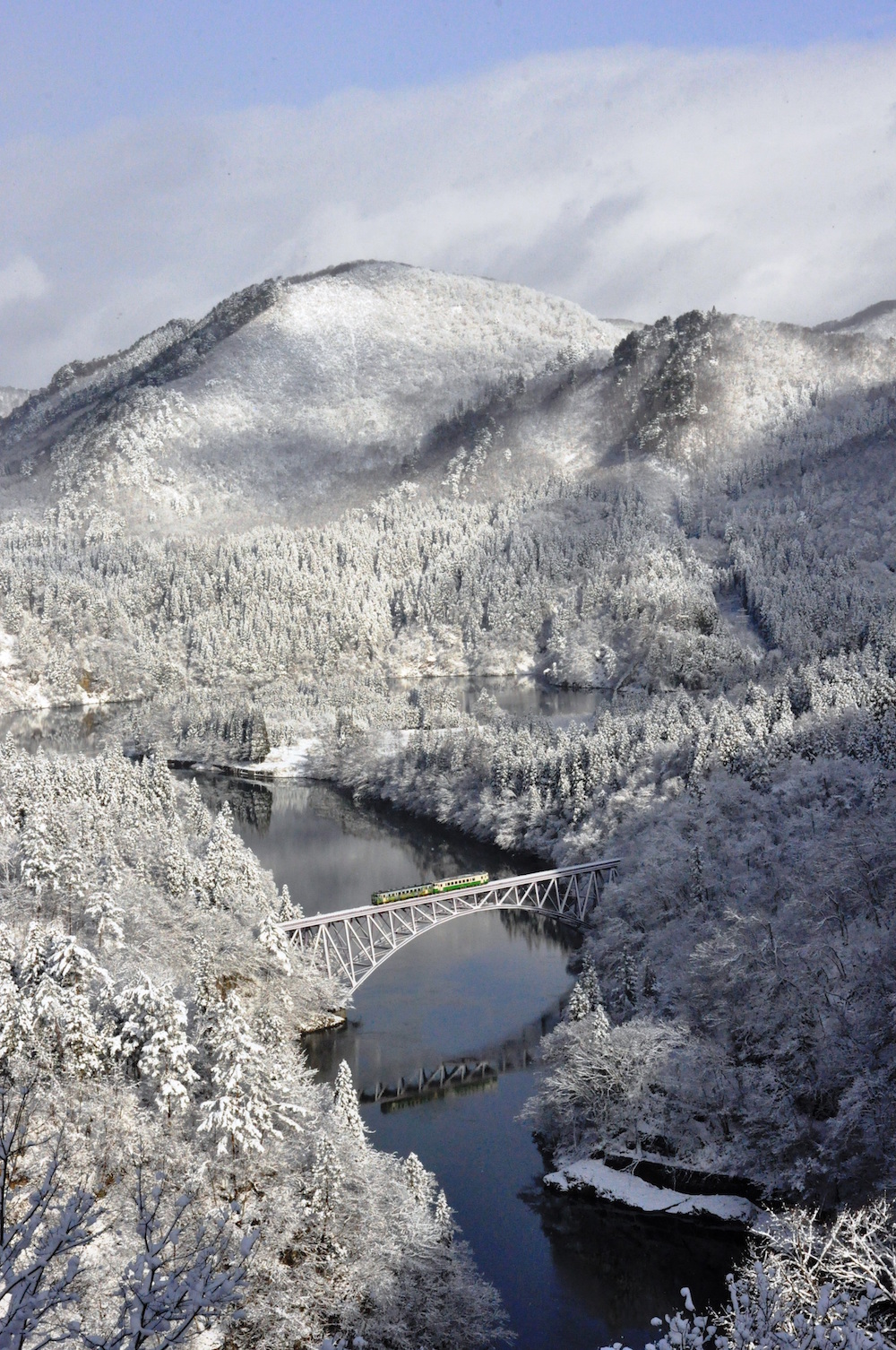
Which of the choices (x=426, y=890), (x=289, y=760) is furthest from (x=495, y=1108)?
(x=289, y=760)

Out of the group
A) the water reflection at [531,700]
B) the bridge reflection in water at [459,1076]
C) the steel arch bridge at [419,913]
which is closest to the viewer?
the bridge reflection in water at [459,1076]

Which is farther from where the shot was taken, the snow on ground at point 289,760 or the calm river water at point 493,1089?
the snow on ground at point 289,760

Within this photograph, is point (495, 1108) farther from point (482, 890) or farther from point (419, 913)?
point (482, 890)

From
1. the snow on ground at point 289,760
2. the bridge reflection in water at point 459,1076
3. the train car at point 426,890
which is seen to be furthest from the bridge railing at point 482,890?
Result: the snow on ground at point 289,760

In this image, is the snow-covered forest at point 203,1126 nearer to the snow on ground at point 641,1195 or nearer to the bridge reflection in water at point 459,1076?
the bridge reflection in water at point 459,1076

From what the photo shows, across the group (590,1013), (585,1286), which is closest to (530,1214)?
(585,1286)
